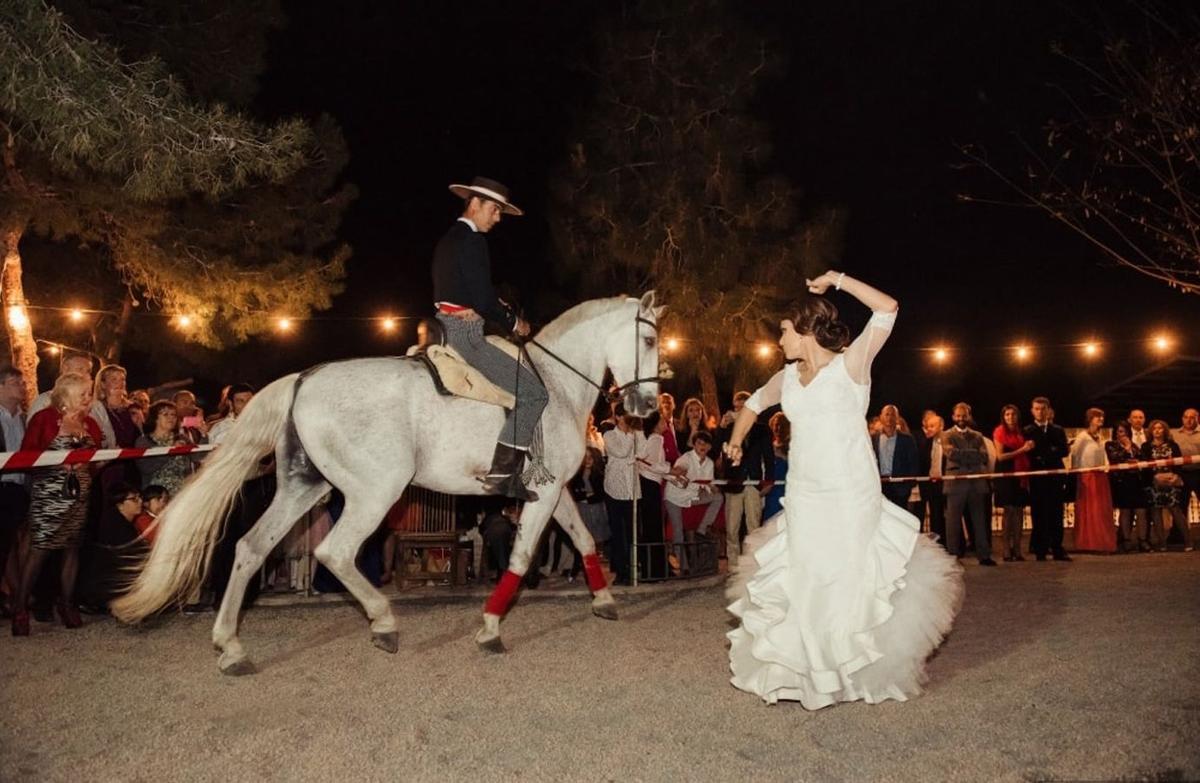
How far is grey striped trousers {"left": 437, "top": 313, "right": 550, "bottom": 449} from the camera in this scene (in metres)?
7.12

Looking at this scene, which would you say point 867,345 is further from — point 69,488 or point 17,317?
point 17,317

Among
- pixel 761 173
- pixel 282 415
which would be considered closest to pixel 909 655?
pixel 282 415

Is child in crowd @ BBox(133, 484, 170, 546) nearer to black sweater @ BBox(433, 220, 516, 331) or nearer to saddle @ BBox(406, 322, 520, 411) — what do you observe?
saddle @ BBox(406, 322, 520, 411)

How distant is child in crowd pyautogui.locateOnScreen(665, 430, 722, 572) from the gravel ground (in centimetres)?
368

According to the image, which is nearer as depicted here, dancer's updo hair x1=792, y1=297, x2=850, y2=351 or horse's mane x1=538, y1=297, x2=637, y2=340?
dancer's updo hair x1=792, y1=297, x2=850, y2=351

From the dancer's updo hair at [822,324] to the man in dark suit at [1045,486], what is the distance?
8.92 m

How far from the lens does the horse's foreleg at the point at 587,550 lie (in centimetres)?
800

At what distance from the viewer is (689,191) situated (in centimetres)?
2577

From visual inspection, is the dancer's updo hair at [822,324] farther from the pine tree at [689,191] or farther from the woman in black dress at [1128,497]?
the pine tree at [689,191]

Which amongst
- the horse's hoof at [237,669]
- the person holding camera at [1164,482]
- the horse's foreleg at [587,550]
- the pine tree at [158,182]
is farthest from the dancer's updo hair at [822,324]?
the person holding camera at [1164,482]

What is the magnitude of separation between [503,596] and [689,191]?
2005 centimetres

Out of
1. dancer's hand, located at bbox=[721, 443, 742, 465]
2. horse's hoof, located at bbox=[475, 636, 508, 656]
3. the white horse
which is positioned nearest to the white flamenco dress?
dancer's hand, located at bbox=[721, 443, 742, 465]

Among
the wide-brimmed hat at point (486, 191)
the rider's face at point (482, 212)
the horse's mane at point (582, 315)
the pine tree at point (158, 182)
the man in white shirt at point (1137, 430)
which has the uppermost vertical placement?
the pine tree at point (158, 182)

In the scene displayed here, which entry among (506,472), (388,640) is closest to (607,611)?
(506,472)
